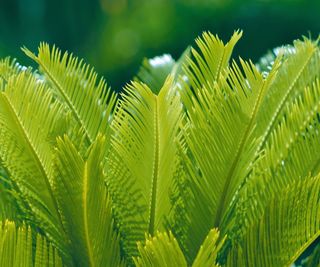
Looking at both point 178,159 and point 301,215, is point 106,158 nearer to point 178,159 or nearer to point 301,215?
point 178,159

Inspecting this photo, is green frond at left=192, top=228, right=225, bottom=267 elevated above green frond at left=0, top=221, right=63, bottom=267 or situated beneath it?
situated beneath

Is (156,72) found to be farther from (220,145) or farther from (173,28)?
(173,28)

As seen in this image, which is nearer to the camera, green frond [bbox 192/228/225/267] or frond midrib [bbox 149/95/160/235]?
green frond [bbox 192/228/225/267]

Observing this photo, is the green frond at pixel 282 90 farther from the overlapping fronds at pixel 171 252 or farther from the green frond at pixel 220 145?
the overlapping fronds at pixel 171 252

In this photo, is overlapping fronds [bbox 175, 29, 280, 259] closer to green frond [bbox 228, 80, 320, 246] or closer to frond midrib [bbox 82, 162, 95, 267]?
green frond [bbox 228, 80, 320, 246]

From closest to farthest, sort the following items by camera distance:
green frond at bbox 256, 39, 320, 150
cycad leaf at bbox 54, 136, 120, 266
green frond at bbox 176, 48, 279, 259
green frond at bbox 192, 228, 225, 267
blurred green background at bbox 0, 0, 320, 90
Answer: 1. green frond at bbox 192, 228, 225, 267
2. cycad leaf at bbox 54, 136, 120, 266
3. green frond at bbox 176, 48, 279, 259
4. green frond at bbox 256, 39, 320, 150
5. blurred green background at bbox 0, 0, 320, 90

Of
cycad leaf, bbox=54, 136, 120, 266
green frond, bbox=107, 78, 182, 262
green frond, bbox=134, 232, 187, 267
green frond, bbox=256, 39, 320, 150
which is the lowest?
green frond, bbox=134, 232, 187, 267

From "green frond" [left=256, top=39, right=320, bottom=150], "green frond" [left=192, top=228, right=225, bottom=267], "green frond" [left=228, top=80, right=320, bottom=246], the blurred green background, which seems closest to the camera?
"green frond" [left=192, top=228, right=225, bottom=267]

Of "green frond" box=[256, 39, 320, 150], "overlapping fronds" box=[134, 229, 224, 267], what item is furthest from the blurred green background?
"overlapping fronds" box=[134, 229, 224, 267]
